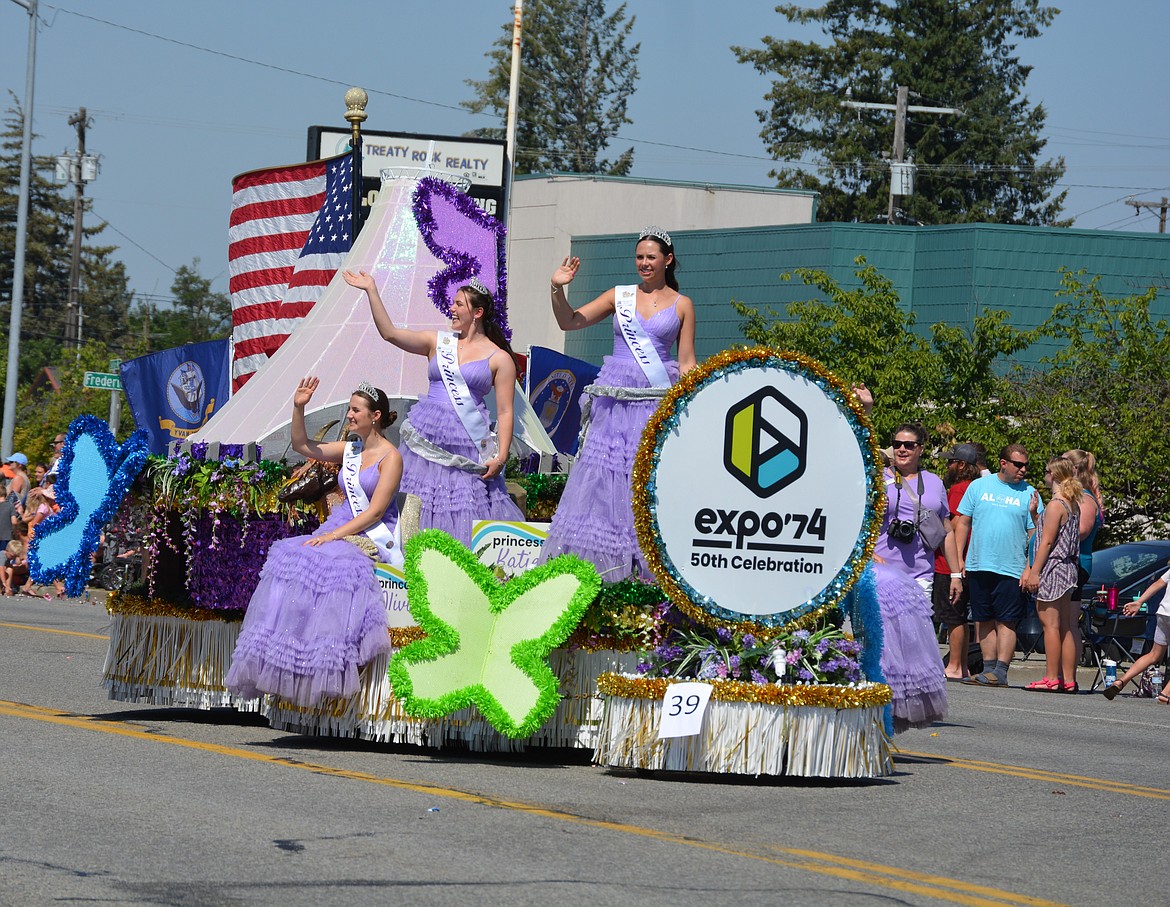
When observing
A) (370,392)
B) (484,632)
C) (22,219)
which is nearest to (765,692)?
(484,632)

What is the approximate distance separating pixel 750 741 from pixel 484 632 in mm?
1375

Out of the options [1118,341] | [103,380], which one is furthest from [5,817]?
[103,380]

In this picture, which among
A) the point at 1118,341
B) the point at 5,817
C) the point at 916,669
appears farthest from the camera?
the point at 1118,341

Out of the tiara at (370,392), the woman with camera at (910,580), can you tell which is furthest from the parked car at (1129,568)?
the tiara at (370,392)

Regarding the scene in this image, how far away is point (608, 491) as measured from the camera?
900 centimetres

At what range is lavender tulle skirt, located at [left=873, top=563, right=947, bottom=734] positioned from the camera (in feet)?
29.3

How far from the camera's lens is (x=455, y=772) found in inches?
327

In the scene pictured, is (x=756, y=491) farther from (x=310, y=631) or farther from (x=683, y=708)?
(x=310, y=631)

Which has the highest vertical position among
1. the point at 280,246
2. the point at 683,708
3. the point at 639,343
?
the point at 280,246

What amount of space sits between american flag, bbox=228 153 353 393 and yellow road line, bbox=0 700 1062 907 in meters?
5.67

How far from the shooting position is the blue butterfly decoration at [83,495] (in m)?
9.96

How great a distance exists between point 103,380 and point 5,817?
22.4 meters

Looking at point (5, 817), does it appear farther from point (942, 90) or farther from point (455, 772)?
point (942, 90)

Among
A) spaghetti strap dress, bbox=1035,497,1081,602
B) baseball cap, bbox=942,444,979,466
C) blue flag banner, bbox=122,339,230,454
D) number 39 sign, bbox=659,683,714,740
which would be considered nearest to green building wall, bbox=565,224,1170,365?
blue flag banner, bbox=122,339,230,454
